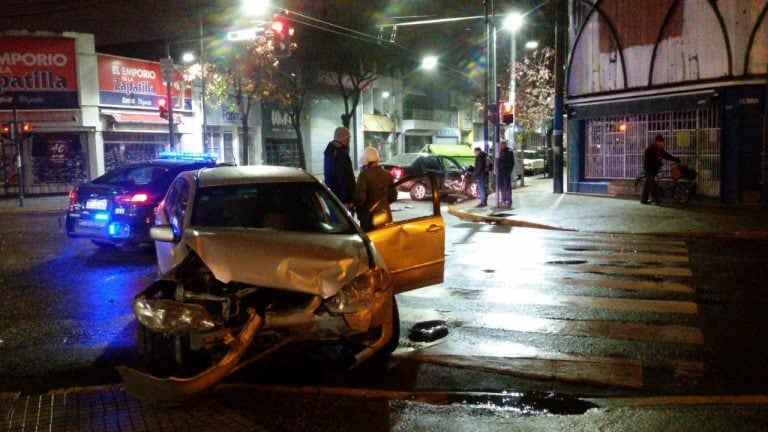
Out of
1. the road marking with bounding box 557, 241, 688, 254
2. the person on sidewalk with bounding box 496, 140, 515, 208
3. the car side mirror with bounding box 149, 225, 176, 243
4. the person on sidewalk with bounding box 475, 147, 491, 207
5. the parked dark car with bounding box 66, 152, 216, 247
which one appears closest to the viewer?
the car side mirror with bounding box 149, 225, 176, 243

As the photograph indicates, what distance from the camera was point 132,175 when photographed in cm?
1231

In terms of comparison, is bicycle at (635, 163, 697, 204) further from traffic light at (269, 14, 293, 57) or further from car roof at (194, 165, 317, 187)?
car roof at (194, 165, 317, 187)

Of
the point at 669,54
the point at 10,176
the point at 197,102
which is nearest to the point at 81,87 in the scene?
the point at 10,176

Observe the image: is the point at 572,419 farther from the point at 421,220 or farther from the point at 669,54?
the point at 669,54

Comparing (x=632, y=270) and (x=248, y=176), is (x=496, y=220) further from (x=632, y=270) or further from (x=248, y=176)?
(x=248, y=176)

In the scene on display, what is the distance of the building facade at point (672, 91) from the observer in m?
18.7

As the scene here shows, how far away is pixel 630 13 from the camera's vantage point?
70.4ft

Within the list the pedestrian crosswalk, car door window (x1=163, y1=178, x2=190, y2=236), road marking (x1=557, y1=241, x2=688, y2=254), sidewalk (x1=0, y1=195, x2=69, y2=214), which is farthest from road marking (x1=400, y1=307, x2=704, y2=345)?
sidewalk (x1=0, y1=195, x2=69, y2=214)

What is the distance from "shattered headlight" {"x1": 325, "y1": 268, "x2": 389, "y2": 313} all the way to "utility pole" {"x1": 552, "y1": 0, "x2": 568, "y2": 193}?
19.7 metres

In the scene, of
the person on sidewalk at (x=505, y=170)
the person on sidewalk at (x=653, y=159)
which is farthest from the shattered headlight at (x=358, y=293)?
the person on sidewalk at (x=653, y=159)

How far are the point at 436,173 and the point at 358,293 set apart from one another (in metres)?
19.8

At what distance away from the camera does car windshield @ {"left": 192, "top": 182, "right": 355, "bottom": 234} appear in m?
6.53

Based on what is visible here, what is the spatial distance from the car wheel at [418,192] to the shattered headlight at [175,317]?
1955cm

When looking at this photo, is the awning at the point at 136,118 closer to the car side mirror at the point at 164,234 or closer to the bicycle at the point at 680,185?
the bicycle at the point at 680,185
